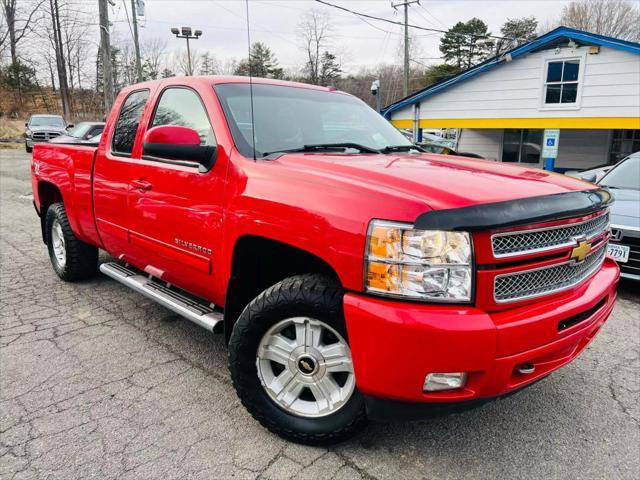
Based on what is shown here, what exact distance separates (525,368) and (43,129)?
26644 millimetres

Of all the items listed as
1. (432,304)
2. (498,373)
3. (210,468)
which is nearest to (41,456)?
(210,468)

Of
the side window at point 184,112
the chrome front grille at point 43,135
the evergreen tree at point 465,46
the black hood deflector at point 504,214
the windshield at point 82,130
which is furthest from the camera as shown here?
the evergreen tree at point 465,46

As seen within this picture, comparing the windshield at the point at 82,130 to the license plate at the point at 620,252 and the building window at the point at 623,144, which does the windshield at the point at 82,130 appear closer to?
the license plate at the point at 620,252

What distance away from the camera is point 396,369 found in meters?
2.01

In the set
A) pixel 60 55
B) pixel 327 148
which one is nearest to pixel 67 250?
pixel 327 148

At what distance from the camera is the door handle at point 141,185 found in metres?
3.43

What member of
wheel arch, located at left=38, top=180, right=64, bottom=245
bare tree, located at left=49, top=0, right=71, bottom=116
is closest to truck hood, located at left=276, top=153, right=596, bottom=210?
wheel arch, located at left=38, top=180, right=64, bottom=245

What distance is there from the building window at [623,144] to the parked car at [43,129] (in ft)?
75.9

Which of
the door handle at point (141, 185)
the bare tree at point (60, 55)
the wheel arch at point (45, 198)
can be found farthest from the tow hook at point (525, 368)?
the bare tree at point (60, 55)

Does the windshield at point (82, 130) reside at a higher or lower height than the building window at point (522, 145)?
higher

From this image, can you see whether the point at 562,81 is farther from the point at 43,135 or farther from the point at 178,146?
the point at 43,135

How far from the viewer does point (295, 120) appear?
3.31 meters

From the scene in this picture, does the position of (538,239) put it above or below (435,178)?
below

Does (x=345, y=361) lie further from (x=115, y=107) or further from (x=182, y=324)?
(x=115, y=107)
